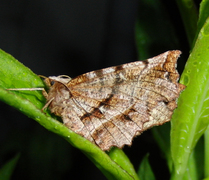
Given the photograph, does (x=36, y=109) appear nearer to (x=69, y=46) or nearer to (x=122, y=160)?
(x=122, y=160)

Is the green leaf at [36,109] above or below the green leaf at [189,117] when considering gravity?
above

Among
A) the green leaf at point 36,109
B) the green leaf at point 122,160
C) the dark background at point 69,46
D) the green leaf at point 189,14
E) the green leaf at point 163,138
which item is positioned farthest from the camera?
the dark background at point 69,46

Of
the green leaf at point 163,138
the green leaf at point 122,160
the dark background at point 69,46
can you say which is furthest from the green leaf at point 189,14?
the green leaf at point 122,160

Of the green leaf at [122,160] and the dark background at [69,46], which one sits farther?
the dark background at [69,46]

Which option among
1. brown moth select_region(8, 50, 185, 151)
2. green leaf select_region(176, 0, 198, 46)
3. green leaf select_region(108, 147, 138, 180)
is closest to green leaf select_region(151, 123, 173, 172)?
brown moth select_region(8, 50, 185, 151)

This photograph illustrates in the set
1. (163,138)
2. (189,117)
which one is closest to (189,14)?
(189,117)

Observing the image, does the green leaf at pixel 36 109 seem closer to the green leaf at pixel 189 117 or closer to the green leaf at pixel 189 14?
the green leaf at pixel 189 117

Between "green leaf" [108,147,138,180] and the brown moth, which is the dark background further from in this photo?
"green leaf" [108,147,138,180]
